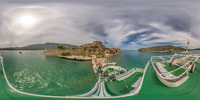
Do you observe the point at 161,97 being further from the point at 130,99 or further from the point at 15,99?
the point at 15,99

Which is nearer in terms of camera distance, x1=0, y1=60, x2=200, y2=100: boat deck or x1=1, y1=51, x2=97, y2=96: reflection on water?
x1=0, y1=60, x2=200, y2=100: boat deck

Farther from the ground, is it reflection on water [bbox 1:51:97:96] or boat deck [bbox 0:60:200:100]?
boat deck [bbox 0:60:200:100]

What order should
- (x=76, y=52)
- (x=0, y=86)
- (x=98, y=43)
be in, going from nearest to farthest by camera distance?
(x=0, y=86)
(x=76, y=52)
(x=98, y=43)

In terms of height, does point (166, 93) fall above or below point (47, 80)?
above

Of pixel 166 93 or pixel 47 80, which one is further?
pixel 47 80

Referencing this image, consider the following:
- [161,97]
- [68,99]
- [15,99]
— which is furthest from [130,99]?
[15,99]

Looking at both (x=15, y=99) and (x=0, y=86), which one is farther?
(x=0, y=86)

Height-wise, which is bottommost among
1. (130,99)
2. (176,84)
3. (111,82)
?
(111,82)

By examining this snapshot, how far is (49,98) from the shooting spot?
1.55 m

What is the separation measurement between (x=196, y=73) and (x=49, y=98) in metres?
5.94

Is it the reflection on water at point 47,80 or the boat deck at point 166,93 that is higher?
the boat deck at point 166,93

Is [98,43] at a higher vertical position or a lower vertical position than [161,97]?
higher

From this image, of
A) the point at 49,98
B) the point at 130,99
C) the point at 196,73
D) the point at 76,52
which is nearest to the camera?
the point at 49,98

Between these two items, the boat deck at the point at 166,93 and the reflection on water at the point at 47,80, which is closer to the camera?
the boat deck at the point at 166,93
